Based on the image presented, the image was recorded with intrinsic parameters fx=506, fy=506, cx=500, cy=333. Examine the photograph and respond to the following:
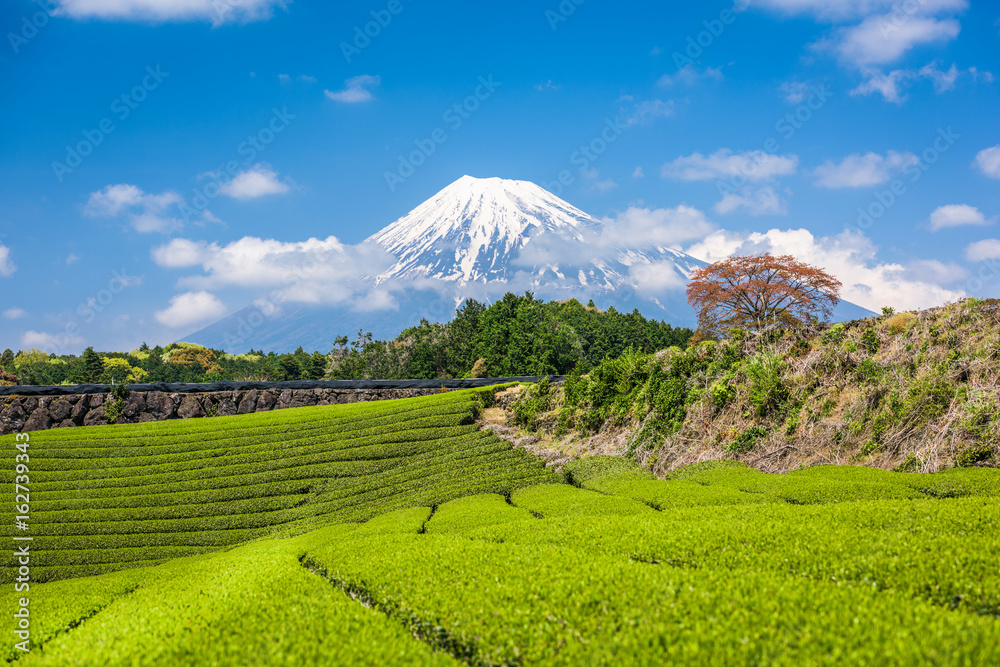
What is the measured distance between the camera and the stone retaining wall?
970 inches

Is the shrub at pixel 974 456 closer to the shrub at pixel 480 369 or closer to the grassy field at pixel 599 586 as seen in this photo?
the grassy field at pixel 599 586

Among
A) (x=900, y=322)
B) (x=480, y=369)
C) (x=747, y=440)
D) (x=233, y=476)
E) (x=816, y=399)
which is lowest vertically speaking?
(x=233, y=476)

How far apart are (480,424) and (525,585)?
17313 millimetres

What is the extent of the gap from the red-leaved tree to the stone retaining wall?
2018cm

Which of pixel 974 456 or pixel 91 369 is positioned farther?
pixel 91 369

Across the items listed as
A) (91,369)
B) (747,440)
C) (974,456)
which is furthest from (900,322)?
(91,369)

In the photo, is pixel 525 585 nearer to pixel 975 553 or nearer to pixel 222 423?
pixel 975 553

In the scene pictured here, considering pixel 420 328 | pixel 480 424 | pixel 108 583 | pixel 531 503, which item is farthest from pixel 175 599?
pixel 420 328

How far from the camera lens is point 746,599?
163 inches

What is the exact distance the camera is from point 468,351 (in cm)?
5894

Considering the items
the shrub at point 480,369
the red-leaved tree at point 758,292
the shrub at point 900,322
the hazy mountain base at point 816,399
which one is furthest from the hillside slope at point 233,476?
the shrub at point 480,369

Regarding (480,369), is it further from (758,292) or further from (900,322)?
(900,322)

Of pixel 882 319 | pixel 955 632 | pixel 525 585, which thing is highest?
pixel 882 319

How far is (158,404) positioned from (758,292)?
122 feet
